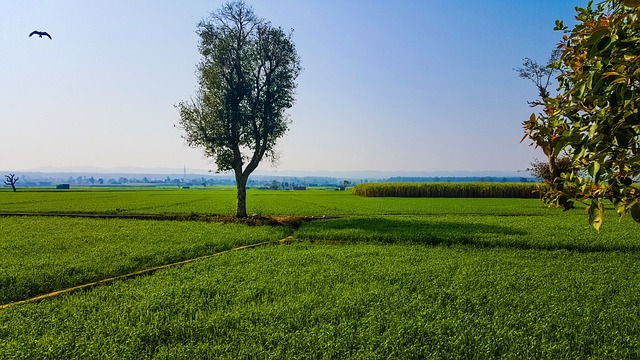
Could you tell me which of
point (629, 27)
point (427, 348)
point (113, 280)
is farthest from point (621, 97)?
point (113, 280)

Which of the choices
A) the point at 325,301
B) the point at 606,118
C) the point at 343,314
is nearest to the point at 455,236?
the point at 325,301

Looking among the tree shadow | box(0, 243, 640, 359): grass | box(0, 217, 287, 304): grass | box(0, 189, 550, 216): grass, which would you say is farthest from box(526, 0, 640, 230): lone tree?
box(0, 189, 550, 216): grass

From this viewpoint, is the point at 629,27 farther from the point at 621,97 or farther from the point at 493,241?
the point at 493,241

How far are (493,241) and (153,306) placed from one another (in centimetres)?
1597

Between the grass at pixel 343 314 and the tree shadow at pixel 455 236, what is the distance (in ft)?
16.4

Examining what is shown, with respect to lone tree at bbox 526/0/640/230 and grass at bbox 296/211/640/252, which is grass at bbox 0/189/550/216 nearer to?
grass at bbox 296/211/640/252

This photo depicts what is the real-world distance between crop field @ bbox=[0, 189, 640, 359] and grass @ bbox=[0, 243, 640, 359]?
0.11ft

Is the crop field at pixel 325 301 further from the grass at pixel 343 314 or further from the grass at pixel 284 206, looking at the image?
the grass at pixel 284 206

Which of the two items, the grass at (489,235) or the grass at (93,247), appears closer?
the grass at (93,247)

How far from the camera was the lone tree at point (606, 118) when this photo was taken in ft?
7.52

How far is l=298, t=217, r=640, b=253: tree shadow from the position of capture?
17656 mm

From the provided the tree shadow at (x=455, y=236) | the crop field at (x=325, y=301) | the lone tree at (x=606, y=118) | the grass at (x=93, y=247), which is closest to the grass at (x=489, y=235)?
the tree shadow at (x=455, y=236)

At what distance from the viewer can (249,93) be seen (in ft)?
95.2

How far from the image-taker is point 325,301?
9.13 m
